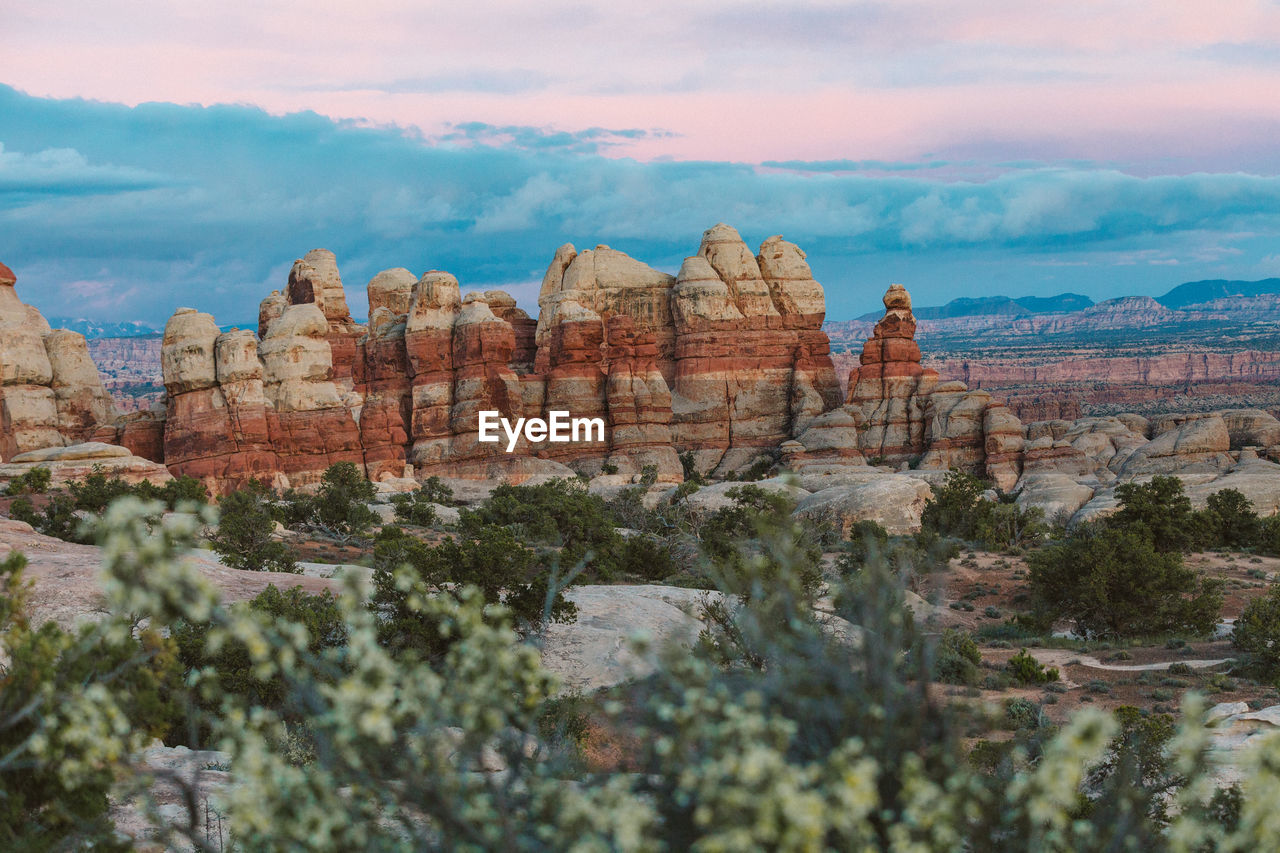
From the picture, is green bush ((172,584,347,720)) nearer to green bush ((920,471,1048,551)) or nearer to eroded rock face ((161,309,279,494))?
green bush ((920,471,1048,551))

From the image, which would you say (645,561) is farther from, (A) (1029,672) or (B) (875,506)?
(A) (1029,672)

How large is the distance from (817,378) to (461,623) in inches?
2930

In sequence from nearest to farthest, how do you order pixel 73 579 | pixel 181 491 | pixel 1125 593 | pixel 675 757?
pixel 675 757 → pixel 73 579 → pixel 1125 593 → pixel 181 491

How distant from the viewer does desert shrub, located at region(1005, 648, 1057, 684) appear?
63.0ft

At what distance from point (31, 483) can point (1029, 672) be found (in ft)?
128

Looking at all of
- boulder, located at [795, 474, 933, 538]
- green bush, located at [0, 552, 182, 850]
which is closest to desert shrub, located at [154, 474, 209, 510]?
boulder, located at [795, 474, 933, 538]

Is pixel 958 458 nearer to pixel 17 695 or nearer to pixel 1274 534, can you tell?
pixel 1274 534

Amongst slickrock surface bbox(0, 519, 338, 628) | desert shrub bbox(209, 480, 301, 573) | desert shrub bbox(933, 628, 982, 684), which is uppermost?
slickrock surface bbox(0, 519, 338, 628)

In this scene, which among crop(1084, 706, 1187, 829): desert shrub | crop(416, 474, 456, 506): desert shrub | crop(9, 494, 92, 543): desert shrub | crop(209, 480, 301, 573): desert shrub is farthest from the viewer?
crop(416, 474, 456, 506): desert shrub

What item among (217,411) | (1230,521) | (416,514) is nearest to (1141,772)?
(1230,521)

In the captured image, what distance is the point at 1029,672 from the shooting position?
63.3 ft

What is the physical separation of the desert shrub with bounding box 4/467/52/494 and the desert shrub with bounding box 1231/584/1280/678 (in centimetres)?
4148

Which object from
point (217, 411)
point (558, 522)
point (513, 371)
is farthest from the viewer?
point (513, 371)

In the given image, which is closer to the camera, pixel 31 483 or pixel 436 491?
pixel 31 483
